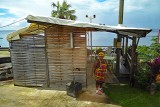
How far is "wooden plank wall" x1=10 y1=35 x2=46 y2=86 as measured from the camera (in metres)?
8.31

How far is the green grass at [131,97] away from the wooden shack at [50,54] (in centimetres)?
129

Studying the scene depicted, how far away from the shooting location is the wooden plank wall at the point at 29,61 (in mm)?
8312

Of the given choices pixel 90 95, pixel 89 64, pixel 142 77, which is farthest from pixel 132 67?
pixel 89 64

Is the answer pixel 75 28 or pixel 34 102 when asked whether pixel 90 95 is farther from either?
pixel 75 28

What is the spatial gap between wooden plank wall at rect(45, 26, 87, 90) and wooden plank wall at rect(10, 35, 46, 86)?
363 millimetres

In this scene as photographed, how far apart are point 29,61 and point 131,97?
447 centimetres

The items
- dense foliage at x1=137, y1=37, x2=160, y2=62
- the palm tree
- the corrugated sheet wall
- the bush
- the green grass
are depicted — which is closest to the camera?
the green grass

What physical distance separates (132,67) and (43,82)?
3.90 meters

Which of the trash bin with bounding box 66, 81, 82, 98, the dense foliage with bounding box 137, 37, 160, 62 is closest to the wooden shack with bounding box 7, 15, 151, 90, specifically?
the trash bin with bounding box 66, 81, 82, 98

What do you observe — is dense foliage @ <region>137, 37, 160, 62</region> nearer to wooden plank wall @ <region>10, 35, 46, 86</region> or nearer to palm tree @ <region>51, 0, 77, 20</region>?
wooden plank wall @ <region>10, 35, 46, 86</region>

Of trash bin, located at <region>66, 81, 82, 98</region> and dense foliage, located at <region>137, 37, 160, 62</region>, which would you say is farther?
dense foliage, located at <region>137, 37, 160, 62</region>

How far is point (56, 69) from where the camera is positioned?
27.2ft

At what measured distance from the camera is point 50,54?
8234mm

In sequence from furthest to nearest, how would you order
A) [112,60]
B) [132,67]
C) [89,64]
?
[89,64]
[112,60]
[132,67]
